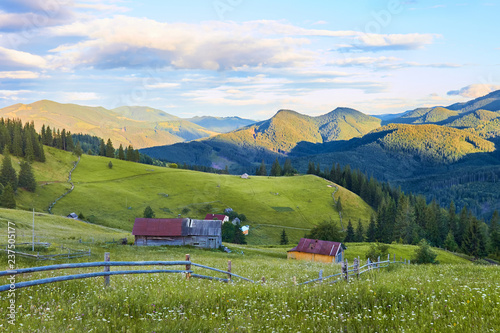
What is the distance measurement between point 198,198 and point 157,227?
2883 inches

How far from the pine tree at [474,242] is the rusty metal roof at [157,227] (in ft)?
307

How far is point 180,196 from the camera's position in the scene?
473ft

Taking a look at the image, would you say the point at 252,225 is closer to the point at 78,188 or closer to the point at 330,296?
the point at 78,188

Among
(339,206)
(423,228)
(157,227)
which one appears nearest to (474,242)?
(423,228)

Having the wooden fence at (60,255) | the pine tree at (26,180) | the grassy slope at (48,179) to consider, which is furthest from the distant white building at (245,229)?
the wooden fence at (60,255)

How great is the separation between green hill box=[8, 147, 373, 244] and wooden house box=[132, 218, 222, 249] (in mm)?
37276

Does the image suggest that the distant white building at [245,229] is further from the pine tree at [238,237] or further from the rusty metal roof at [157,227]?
the rusty metal roof at [157,227]

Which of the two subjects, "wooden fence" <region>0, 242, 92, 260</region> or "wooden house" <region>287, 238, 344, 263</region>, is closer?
"wooden fence" <region>0, 242, 92, 260</region>

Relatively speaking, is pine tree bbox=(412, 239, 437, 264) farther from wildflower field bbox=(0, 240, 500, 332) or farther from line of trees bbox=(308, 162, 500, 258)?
wildflower field bbox=(0, 240, 500, 332)

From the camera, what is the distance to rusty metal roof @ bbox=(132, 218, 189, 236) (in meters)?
70.6

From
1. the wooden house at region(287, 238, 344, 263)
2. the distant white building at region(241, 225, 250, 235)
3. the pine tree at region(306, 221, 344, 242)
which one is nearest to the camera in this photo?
the wooden house at region(287, 238, 344, 263)

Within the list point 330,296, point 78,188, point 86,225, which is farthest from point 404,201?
point 330,296

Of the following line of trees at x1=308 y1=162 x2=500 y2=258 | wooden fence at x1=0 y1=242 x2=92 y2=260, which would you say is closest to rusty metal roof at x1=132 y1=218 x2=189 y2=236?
wooden fence at x1=0 y1=242 x2=92 y2=260

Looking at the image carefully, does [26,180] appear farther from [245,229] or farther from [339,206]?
[339,206]
